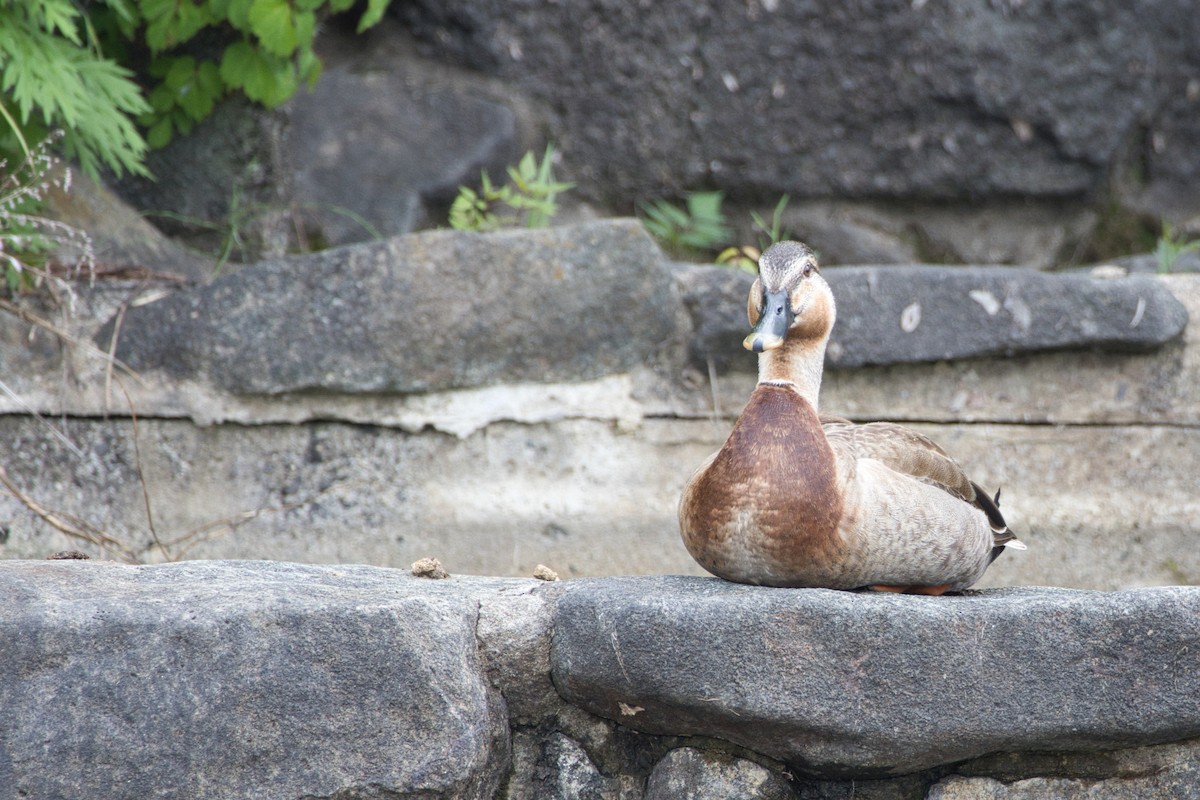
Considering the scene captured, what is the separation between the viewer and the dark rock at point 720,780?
222 centimetres

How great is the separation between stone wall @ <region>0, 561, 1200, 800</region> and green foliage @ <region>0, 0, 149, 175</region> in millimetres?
1450

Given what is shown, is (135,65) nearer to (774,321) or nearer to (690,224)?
(690,224)

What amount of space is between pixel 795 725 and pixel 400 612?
701mm

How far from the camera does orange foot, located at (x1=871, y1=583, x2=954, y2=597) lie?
2.45m

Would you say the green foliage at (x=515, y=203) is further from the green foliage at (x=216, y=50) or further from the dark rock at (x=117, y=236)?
the dark rock at (x=117, y=236)

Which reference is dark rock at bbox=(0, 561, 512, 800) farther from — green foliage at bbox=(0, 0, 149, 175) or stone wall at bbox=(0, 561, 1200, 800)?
green foliage at bbox=(0, 0, 149, 175)

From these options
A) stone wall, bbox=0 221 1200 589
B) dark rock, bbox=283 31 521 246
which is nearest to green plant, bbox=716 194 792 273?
stone wall, bbox=0 221 1200 589

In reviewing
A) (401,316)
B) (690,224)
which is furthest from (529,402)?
(690,224)

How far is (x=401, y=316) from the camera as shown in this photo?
337 cm

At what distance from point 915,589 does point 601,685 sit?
75 centimetres

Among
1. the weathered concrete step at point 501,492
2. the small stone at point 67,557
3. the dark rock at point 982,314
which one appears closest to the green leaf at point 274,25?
the weathered concrete step at point 501,492

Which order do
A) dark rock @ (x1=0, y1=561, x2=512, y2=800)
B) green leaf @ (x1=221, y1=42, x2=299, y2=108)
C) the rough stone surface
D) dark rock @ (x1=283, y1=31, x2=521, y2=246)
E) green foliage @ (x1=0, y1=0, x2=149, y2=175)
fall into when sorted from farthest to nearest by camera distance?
dark rock @ (x1=283, y1=31, x2=521, y2=246)
green leaf @ (x1=221, y1=42, x2=299, y2=108)
green foliage @ (x1=0, y1=0, x2=149, y2=175)
the rough stone surface
dark rock @ (x1=0, y1=561, x2=512, y2=800)

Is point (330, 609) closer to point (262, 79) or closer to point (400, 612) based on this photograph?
point (400, 612)

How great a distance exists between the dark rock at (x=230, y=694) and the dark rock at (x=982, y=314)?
1724mm
